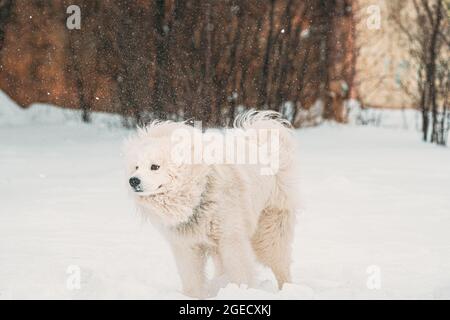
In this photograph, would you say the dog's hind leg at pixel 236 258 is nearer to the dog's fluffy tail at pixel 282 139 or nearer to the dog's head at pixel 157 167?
the dog's head at pixel 157 167

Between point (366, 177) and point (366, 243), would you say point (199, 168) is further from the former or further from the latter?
point (366, 177)

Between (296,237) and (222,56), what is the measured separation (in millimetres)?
7263

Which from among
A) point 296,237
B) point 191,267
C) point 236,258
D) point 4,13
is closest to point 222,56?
point 4,13

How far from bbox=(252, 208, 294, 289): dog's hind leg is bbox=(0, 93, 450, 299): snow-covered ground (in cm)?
14

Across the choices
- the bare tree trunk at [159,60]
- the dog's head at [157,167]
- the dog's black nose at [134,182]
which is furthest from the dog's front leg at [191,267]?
the bare tree trunk at [159,60]

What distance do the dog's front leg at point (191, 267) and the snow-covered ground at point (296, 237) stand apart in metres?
0.11

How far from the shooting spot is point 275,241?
445 cm

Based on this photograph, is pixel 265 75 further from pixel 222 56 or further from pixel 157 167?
pixel 157 167

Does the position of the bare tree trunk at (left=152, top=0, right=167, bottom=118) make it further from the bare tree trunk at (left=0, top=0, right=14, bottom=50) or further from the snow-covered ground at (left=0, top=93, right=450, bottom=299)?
the bare tree trunk at (left=0, top=0, right=14, bottom=50)

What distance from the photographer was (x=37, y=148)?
1227 cm

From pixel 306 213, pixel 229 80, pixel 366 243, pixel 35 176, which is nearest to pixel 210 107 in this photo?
pixel 229 80

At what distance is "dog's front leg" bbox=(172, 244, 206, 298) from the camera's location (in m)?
3.98

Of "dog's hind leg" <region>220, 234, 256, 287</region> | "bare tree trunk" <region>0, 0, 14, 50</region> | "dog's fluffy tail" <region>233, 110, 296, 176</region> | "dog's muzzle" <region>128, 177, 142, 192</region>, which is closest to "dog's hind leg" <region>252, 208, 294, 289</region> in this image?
"dog's fluffy tail" <region>233, 110, 296, 176</region>

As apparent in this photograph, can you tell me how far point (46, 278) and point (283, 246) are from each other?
1655 mm
